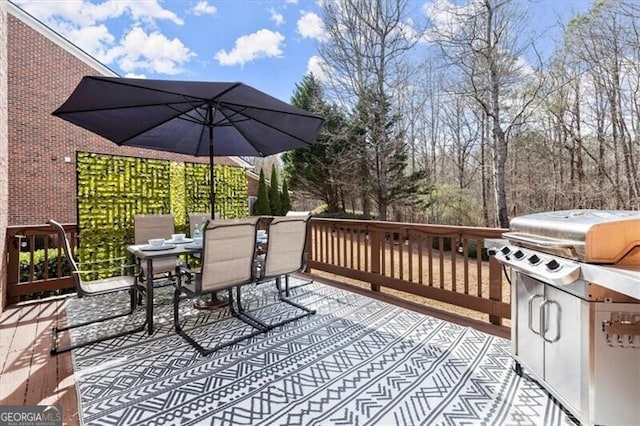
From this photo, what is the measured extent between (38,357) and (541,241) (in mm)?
3894

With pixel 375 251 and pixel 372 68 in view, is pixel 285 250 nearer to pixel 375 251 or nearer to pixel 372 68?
pixel 375 251

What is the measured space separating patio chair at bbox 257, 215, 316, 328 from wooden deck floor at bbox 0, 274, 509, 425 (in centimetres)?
132

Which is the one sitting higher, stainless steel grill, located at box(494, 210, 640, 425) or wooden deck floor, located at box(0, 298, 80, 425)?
stainless steel grill, located at box(494, 210, 640, 425)

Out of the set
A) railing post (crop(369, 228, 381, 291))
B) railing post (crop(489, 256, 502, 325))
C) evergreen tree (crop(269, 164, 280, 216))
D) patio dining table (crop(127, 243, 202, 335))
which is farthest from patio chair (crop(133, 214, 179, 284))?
evergreen tree (crop(269, 164, 280, 216))

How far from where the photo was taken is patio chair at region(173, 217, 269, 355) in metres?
→ 2.74

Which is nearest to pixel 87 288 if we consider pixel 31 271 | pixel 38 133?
pixel 31 271

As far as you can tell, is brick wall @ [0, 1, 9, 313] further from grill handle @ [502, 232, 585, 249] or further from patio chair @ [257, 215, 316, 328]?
grill handle @ [502, 232, 585, 249]

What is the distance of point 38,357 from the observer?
2588 mm

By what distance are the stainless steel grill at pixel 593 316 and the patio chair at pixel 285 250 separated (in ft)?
7.43

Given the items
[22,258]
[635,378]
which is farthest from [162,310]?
[635,378]

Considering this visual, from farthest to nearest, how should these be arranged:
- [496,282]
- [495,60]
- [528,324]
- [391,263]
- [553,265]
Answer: [495,60] → [391,263] → [496,282] → [528,324] → [553,265]

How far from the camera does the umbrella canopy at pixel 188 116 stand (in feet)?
8.90

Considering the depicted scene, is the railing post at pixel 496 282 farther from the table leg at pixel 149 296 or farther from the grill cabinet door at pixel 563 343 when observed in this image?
the table leg at pixel 149 296

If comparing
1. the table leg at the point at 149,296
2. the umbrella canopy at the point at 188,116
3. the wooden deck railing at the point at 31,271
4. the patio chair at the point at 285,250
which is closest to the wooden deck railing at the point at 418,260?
the patio chair at the point at 285,250
